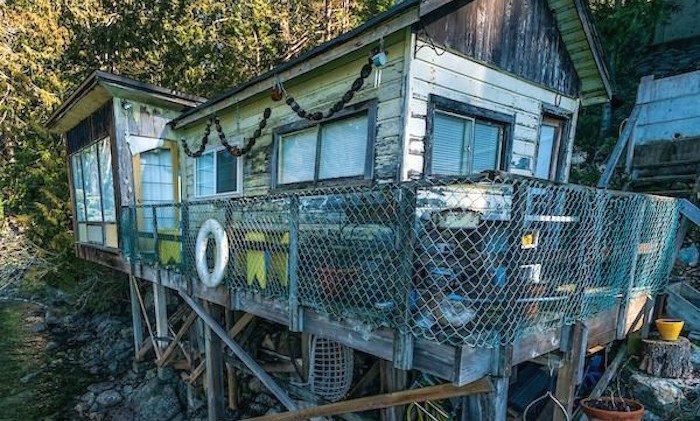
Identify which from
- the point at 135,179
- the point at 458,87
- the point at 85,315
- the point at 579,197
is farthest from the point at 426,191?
the point at 85,315

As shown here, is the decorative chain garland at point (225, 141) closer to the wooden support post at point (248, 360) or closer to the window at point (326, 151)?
the window at point (326, 151)

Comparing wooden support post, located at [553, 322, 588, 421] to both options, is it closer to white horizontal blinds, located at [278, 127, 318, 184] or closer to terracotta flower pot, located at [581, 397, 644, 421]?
terracotta flower pot, located at [581, 397, 644, 421]

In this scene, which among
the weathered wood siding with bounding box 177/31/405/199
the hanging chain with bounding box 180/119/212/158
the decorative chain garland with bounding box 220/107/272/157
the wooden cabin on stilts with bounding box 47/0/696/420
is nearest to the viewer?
the wooden cabin on stilts with bounding box 47/0/696/420

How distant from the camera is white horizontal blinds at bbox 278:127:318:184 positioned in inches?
216

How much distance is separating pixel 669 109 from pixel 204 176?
9878 mm

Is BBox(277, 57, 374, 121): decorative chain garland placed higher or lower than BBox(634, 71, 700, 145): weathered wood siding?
lower

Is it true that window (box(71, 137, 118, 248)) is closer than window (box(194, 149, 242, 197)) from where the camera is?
No

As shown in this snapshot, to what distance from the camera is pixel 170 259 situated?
19.7 ft

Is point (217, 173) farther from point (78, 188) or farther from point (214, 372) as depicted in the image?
point (78, 188)

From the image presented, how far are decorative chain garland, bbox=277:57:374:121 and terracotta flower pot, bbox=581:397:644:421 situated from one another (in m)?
4.02

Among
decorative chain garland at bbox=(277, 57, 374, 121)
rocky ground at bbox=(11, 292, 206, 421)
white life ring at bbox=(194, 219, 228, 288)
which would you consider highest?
decorative chain garland at bbox=(277, 57, 374, 121)

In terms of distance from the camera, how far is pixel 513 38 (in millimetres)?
5129

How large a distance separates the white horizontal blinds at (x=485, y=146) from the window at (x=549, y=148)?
1253mm

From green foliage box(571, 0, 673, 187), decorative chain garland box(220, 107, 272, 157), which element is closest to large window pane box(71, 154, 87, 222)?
decorative chain garland box(220, 107, 272, 157)
